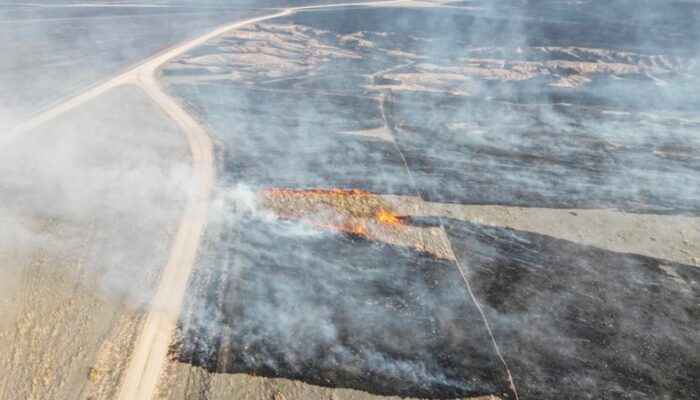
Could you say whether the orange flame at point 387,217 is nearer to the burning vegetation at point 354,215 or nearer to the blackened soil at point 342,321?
the burning vegetation at point 354,215

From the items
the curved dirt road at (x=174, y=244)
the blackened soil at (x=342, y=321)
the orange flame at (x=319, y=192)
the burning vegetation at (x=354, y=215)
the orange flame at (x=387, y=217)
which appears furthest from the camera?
the orange flame at (x=319, y=192)

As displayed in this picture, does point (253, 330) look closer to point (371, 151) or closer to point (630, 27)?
point (371, 151)

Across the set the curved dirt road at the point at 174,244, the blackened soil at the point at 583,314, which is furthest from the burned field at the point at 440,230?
the curved dirt road at the point at 174,244

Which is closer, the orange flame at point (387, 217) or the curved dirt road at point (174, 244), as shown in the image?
the curved dirt road at point (174, 244)

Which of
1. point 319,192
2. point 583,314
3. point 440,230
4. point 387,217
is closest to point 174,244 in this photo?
point 319,192

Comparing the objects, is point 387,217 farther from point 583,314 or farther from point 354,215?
point 583,314

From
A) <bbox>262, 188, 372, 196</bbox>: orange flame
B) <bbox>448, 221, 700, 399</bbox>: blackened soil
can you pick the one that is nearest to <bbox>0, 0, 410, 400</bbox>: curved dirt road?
<bbox>262, 188, 372, 196</bbox>: orange flame

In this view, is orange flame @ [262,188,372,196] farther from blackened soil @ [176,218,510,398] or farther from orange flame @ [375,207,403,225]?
blackened soil @ [176,218,510,398]
